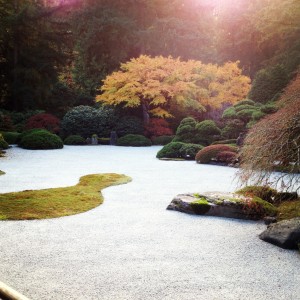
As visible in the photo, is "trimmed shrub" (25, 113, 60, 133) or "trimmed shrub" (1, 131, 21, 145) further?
"trimmed shrub" (25, 113, 60, 133)

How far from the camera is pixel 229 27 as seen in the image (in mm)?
26188

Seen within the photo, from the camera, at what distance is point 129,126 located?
21.4 metres

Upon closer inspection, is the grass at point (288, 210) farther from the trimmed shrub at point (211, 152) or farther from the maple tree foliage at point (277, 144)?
the trimmed shrub at point (211, 152)

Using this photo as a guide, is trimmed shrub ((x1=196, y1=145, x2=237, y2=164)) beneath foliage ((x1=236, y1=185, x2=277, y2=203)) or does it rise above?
above

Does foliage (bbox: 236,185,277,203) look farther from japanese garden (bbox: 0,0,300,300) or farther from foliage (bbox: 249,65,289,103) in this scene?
foliage (bbox: 249,65,289,103)

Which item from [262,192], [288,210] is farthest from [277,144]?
[262,192]

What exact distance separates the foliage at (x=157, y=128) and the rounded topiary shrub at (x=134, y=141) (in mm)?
1181

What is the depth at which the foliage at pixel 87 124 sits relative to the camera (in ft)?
71.9

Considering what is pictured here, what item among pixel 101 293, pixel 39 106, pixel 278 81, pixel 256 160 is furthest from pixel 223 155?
pixel 39 106

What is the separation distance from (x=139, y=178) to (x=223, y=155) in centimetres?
392

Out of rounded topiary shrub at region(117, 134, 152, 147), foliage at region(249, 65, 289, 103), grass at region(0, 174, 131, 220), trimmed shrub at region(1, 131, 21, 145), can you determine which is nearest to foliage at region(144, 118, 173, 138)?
rounded topiary shrub at region(117, 134, 152, 147)

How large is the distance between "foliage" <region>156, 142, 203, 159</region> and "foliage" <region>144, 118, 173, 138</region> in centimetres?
696

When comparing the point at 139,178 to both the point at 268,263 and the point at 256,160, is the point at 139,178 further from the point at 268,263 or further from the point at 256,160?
the point at 268,263

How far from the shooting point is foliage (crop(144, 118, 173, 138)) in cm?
2103
